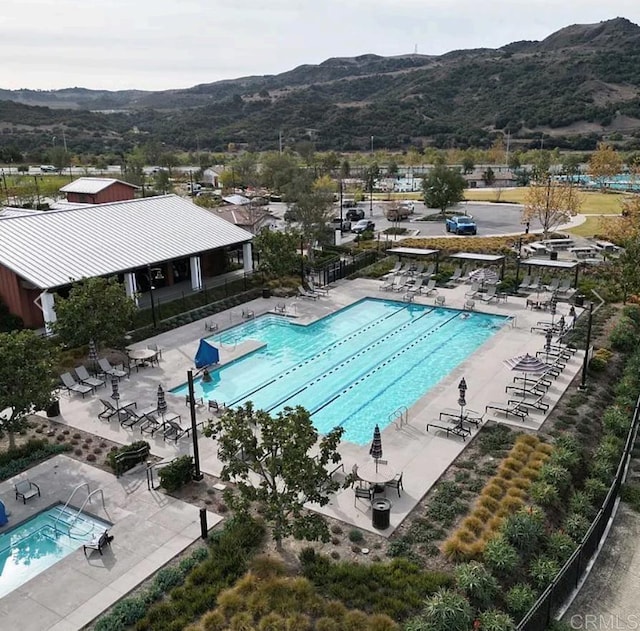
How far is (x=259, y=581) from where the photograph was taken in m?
11.1

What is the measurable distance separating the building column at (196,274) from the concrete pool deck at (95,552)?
50.8 ft

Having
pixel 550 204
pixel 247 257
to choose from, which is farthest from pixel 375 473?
pixel 550 204

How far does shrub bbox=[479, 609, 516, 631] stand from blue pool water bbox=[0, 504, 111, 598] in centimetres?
796

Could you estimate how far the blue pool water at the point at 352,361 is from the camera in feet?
65.3

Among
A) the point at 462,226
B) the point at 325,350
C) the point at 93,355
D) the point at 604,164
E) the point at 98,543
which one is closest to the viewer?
the point at 98,543

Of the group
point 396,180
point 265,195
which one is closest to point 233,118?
point 396,180

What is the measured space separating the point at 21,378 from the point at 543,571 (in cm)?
1296

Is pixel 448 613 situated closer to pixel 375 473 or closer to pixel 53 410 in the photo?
pixel 375 473

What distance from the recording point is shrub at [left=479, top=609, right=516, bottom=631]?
9.73 metres

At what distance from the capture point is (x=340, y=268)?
34312mm

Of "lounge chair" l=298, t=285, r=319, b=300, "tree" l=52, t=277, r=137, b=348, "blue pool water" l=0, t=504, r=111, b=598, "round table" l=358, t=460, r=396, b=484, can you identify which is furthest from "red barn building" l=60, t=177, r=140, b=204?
"round table" l=358, t=460, r=396, b=484

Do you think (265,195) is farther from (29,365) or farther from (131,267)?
(29,365)

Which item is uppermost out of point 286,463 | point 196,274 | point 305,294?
point 286,463

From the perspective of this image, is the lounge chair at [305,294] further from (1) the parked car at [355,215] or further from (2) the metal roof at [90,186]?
(1) the parked car at [355,215]
